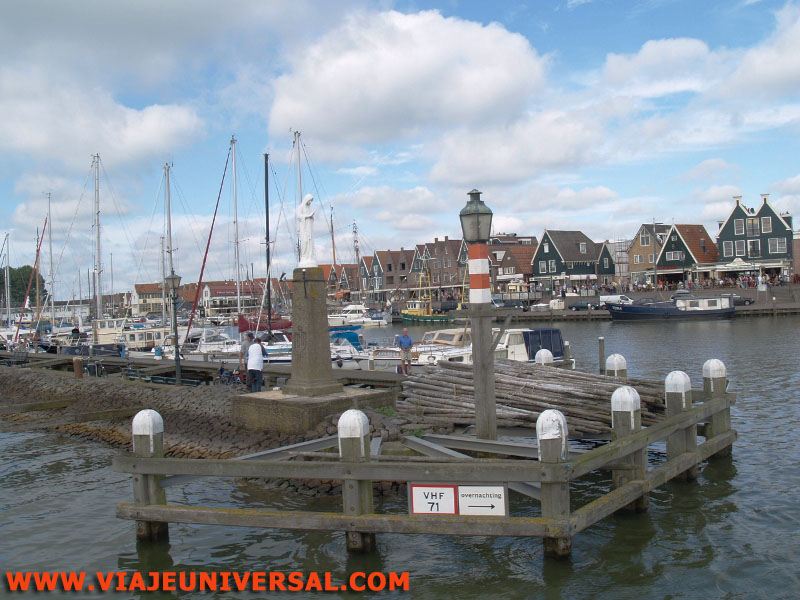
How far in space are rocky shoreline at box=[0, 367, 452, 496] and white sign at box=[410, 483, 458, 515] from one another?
356cm

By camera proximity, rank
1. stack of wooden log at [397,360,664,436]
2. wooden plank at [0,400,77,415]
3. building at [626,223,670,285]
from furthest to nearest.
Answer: building at [626,223,670,285]
wooden plank at [0,400,77,415]
stack of wooden log at [397,360,664,436]

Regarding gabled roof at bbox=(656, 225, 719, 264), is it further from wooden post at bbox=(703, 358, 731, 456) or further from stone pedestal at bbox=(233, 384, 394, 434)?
stone pedestal at bbox=(233, 384, 394, 434)

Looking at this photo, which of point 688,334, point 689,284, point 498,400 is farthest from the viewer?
point 689,284

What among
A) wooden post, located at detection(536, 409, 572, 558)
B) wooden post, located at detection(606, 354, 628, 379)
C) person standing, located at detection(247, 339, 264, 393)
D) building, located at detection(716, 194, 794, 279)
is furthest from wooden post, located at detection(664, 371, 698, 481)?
building, located at detection(716, 194, 794, 279)

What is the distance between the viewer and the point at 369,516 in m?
7.76

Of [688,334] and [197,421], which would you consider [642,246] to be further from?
[197,421]

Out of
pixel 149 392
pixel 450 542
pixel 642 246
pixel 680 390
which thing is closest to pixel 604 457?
pixel 450 542

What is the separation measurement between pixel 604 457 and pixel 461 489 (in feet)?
5.77

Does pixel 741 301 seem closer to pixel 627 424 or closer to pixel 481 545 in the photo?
pixel 627 424

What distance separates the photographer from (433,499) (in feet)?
24.7

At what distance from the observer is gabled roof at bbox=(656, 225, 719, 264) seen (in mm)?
86562

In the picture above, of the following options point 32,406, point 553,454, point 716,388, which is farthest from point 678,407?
point 32,406

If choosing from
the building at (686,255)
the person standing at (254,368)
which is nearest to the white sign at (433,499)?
the person standing at (254,368)

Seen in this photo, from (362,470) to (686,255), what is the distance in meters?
88.1
